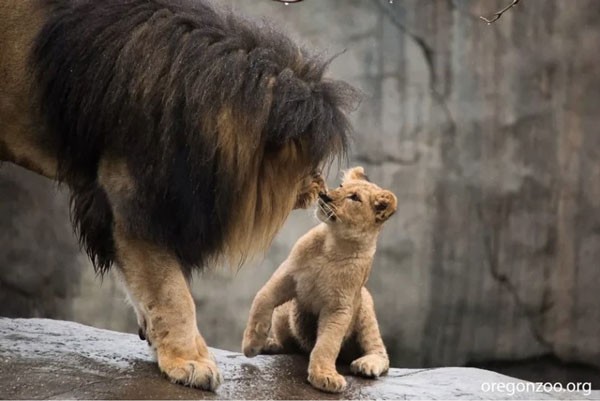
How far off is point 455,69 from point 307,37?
3.13 feet

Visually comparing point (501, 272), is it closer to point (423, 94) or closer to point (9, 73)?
point (423, 94)

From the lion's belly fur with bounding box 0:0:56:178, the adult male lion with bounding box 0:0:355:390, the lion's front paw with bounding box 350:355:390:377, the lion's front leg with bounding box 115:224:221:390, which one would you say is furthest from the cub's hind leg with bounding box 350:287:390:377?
the lion's belly fur with bounding box 0:0:56:178

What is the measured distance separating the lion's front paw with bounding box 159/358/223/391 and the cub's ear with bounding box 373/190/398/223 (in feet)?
2.93

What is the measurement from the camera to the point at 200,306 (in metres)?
6.38

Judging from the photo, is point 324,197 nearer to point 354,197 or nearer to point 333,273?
point 354,197

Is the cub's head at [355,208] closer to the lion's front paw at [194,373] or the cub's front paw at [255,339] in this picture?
the cub's front paw at [255,339]

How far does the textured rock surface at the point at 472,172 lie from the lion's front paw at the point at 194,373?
2.80m

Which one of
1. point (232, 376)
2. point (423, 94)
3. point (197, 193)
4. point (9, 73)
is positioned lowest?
point (232, 376)

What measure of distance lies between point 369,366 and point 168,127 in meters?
1.24

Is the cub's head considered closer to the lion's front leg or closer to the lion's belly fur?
the lion's front leg

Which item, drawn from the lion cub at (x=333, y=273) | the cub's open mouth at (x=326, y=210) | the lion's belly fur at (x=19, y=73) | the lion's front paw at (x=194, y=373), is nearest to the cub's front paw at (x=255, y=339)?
the lion cub at (x=333, y=273)

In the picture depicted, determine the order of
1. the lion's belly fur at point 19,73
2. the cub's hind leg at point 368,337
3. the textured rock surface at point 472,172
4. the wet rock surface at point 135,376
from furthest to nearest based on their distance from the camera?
the textured rock surface at point 472,172
the cub's hind leg at point 368,337
the lion's belly fur at point 19,73
the wet rock surface at point 135,376

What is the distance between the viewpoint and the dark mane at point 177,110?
11.3ft

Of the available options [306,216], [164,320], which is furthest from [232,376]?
[306,216]
